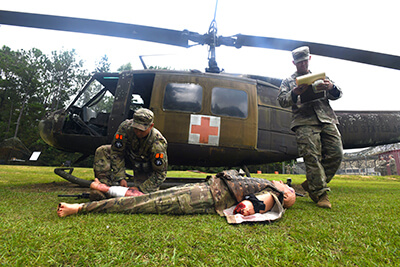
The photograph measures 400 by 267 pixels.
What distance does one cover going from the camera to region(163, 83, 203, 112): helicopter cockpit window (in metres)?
3.72

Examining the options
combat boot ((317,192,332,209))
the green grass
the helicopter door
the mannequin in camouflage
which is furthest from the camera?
the helicopter door

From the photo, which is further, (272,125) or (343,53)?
(272,125)

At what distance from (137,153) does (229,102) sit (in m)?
1.78

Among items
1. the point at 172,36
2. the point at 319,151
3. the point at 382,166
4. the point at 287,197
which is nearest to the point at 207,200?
the point at 287,197

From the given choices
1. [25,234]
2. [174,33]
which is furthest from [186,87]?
[25,234]

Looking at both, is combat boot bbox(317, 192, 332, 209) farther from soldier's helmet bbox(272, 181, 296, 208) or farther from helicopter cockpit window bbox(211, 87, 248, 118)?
helicopter cockpit window bbox(211, 87, 248, 118)

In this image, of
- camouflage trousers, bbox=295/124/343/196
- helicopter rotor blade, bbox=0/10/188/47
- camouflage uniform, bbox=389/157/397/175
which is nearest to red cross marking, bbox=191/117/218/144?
camouflage trousers, bbox=295/124/343/196

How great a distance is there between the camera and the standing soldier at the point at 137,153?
2.59m

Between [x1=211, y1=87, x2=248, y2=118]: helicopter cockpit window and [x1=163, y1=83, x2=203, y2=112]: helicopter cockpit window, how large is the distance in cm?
26

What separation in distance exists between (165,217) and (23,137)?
30.0m

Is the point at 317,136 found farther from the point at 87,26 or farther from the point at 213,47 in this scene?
the point at 87,26

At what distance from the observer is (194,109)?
3729 millimetres

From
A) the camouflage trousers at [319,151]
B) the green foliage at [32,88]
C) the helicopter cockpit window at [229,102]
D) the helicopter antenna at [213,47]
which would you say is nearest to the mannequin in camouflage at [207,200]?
the camouflage trousers at [319,151]

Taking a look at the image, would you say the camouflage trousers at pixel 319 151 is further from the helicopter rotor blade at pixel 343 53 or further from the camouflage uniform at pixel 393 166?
the camouflage uniform at pixel 393 166
